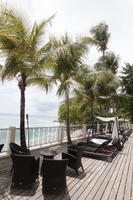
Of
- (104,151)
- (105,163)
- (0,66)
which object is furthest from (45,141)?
(0,66)

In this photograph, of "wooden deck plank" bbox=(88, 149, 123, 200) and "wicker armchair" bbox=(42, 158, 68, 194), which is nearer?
"wicker armchair" bbox=(42, 158, 68, 194)

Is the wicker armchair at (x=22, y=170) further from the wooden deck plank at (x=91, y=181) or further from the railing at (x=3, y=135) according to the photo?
the railing at (x=3, y=135)

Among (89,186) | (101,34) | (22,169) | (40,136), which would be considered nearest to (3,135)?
(40,136)

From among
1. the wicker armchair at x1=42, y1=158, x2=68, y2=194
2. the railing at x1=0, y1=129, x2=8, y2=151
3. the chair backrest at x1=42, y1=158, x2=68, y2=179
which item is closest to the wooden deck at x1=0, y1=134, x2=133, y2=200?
the wicker armchair at x1=42, y1=158, x2=68, y2=194

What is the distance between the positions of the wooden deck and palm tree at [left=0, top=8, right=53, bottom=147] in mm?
2502

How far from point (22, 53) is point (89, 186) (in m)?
4.61

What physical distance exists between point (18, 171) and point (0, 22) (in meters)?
4.21

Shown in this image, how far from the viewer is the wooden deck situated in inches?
153

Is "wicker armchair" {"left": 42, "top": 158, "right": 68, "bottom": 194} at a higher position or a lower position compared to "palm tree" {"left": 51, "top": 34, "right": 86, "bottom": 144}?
lower

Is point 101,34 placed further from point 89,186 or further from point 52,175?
point 52,175

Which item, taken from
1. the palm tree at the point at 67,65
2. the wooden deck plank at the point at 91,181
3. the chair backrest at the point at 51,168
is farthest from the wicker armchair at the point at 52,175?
the palm tree at the point at 67,65

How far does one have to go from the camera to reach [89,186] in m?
4.60

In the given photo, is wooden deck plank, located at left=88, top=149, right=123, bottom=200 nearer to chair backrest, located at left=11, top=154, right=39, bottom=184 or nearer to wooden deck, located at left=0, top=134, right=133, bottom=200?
wooden deck, located at left=0, top=134, right=133, bottom=200

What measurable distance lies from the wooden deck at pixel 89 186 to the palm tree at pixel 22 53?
2.50 m
